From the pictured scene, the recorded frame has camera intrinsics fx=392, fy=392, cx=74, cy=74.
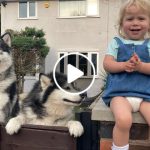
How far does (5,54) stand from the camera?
488 cm

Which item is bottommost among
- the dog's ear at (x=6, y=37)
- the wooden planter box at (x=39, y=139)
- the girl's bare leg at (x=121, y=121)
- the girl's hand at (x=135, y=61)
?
the wooden planter box at (x=39, y=139)

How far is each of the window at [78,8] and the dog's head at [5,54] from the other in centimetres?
1497

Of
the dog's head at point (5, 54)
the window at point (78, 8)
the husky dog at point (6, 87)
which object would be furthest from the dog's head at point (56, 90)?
the window at point (78, 8)

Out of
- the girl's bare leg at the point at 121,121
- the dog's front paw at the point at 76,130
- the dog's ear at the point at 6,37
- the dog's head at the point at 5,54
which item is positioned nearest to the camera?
the girl's bare leg at the point at 121,121

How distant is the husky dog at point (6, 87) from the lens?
14.3 feet

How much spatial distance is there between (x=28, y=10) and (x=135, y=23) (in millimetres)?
18539

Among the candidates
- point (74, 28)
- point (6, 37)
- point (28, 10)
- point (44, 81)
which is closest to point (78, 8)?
point (74, 28)

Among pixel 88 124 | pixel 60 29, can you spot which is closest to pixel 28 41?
pixel 60 29

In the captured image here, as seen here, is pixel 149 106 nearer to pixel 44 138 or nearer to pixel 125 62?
pixel 125 62

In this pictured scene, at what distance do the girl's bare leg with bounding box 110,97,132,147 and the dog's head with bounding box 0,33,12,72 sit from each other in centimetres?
238

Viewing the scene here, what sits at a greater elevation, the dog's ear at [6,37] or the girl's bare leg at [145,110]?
the dog's ear at [6,37]

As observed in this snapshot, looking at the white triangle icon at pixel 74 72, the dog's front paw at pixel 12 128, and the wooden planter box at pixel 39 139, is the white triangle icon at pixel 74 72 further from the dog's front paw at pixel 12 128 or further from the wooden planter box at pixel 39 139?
the dog's front paw at pixel 12 128

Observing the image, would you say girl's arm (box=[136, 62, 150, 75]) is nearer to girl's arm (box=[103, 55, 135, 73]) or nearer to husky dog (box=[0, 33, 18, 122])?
girl's arm (box=[103, 55, 135, 73])

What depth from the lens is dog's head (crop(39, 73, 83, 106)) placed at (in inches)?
148
